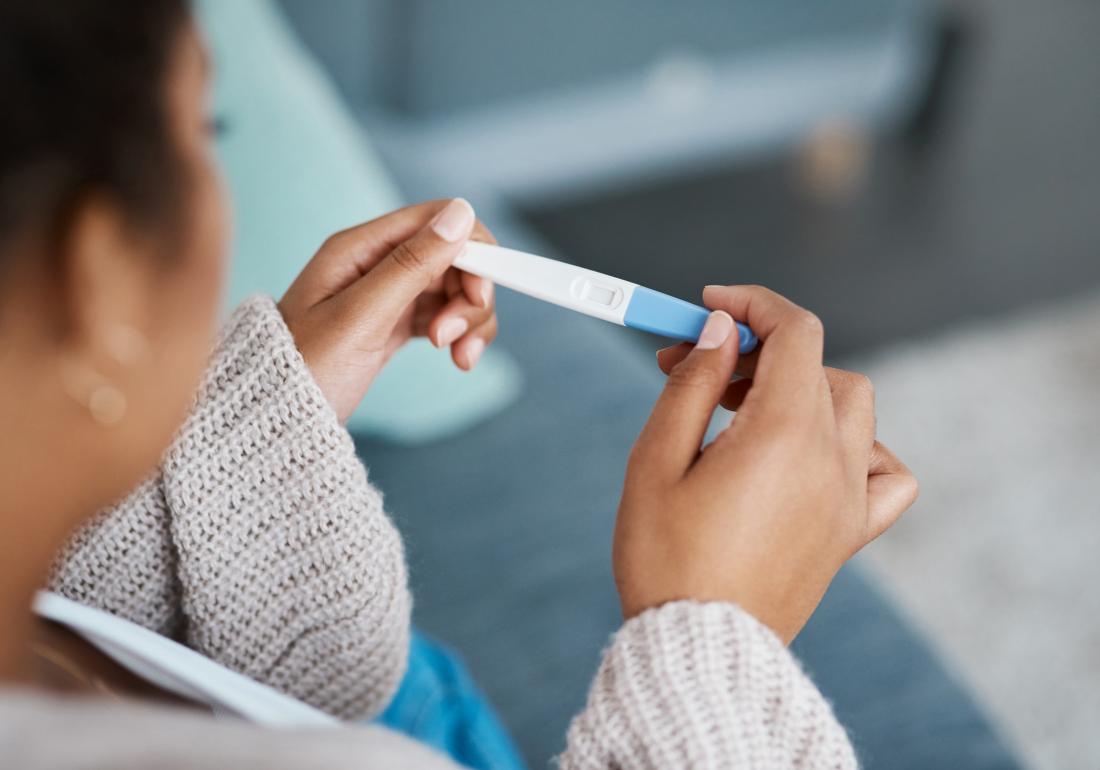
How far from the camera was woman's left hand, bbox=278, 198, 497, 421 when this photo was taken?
456 millimetres

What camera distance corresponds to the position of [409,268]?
455 mm

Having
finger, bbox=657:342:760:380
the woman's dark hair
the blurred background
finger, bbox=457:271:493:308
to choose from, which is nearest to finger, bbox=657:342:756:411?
finger, bbox=657:342:760:380

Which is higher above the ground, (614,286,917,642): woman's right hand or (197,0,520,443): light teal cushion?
(197,0,520,443): light teal cushion

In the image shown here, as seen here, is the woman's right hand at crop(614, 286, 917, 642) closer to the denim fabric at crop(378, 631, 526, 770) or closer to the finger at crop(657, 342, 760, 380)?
the finger at crop(657, 342, 760, 380)

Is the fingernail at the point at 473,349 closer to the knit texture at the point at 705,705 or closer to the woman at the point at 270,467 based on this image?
the woman at the point at 270,467

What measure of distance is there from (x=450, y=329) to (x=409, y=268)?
0.18 ft

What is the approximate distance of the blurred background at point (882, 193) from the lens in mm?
1172

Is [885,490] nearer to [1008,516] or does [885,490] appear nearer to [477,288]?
[477,288]

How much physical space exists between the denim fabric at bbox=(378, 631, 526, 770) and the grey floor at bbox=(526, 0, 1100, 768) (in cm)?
34

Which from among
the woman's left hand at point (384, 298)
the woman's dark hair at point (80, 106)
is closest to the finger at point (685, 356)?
the woman's left hand at point (384, 298)

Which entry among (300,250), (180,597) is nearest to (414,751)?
(180,597)

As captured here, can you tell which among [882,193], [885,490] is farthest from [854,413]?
[882,193]

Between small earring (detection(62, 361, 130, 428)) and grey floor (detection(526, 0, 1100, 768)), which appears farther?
grey floor (detection(526, 0, 1100, 768))

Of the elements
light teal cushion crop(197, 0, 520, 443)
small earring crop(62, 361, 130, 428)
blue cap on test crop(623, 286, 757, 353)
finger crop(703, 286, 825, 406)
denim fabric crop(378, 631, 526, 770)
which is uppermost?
light teal cushion crop(197, 0, 520, 443)
